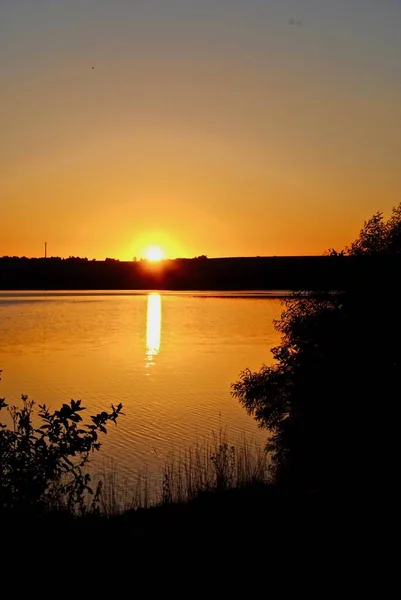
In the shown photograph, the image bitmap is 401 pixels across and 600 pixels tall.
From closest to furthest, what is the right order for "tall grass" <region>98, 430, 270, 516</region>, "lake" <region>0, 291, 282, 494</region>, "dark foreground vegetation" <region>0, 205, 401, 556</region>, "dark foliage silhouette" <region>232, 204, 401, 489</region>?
"dark foreground vegetation" <region>0, 205, 401, 556</region>, "tall grass" <region>98, 430, 270, 516</region>, "dark foliage silhouette" <region>232, 204, 401, 489</region>, "lake" <region>0, 291, 282, 494</region>

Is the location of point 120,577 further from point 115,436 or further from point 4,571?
point 115,436

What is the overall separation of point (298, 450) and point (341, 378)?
6.13 ft

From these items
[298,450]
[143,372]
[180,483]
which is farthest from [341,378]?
[143,372]

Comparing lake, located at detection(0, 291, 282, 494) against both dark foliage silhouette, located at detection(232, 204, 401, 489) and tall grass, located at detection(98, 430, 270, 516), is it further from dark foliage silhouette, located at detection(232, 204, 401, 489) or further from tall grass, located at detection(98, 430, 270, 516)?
dark foliage silhouette, located at detection(232, 204, 401, 489)

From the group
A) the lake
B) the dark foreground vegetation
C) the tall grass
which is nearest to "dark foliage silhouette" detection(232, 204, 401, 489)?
the dark foreground vegetation

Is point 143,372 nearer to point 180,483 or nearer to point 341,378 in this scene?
point 341,378

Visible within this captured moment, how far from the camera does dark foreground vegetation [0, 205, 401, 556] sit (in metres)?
7.95

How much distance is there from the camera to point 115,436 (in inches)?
754

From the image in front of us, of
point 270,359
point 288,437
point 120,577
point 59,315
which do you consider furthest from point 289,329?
point 59,315

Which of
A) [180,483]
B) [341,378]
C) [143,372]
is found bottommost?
[143,372]

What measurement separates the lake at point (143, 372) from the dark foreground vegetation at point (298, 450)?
288 centimetres

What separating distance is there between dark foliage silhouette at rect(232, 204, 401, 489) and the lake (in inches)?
118

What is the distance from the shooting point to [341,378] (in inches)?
563

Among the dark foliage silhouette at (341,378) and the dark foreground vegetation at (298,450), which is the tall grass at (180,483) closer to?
the dark foreground vegetation at (298,450)
